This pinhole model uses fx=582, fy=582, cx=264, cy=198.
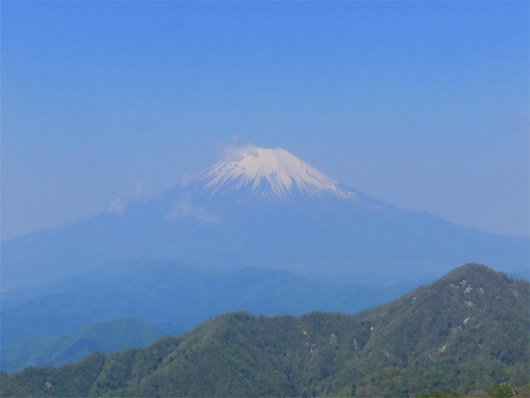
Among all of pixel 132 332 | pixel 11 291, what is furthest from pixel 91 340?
pixel 11 291

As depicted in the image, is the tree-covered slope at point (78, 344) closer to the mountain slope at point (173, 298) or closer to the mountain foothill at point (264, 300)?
the mountain foothill at point (264, 300)

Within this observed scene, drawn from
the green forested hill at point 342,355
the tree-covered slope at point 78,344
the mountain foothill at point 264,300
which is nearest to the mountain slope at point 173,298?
the mountain foothill at point 264,300

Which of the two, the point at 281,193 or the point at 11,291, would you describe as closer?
the point at 11,291

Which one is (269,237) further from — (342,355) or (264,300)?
(342,355)

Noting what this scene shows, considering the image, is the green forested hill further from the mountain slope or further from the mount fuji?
the mount fuji

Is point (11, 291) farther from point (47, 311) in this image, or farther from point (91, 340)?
point (91, 340)

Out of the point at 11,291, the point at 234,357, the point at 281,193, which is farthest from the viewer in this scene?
the point at 281,193

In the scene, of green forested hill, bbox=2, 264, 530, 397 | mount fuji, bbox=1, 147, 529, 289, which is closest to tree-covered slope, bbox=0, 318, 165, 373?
green forested hill, bbox=2, 264, 530, 397
